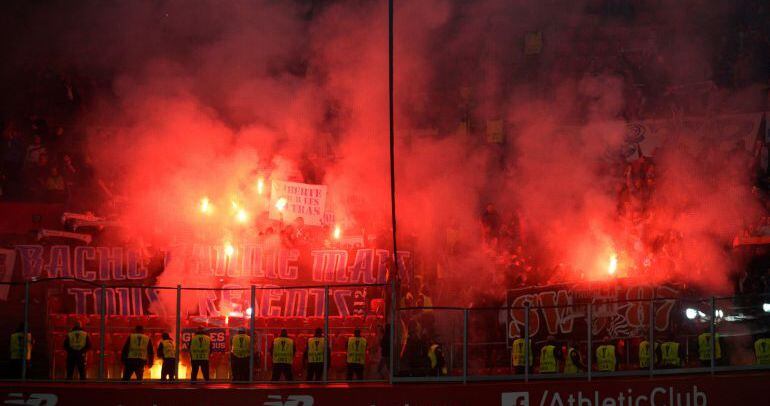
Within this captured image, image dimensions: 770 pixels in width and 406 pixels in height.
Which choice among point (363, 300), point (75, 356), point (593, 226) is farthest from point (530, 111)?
point (75, 356)

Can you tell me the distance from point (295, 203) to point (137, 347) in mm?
7083

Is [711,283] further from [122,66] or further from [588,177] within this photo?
[122,66]

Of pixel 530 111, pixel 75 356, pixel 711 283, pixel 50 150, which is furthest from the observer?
pixel 530 111

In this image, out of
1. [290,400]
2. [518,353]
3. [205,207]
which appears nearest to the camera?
[290,400]

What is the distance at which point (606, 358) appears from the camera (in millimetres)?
13492

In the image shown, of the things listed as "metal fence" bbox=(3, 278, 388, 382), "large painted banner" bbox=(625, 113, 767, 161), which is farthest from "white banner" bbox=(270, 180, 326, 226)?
"large painted banner" bbox=(625, 113, 767, 161)

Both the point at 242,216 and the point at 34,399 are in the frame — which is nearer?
the point at 34,399

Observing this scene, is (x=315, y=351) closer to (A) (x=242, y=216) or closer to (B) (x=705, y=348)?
(B) (x=705, y=348)

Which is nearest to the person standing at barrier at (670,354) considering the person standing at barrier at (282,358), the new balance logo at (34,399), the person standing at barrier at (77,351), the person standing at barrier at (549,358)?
the person standing at barrier at (549,358)

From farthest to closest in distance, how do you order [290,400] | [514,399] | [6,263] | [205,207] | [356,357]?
[205,207] → [6,263] → [356,357] → [514,399] → [290,400]

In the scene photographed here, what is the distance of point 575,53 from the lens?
69.2ft

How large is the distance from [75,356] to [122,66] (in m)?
9.35

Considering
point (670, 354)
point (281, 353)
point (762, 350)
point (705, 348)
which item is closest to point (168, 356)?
point (281, 353)

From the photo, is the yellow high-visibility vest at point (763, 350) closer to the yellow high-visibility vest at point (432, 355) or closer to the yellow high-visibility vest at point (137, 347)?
the yellow high-visibility vest at point (432, 355)
